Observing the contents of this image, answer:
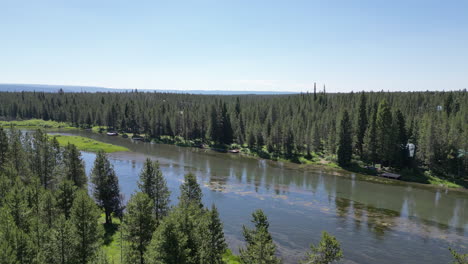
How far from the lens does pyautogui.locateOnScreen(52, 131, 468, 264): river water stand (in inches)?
1977

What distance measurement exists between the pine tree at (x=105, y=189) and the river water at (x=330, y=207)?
12.6 m

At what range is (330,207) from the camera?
67750 mm

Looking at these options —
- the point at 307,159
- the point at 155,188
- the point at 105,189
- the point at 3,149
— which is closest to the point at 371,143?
the point at 307,159

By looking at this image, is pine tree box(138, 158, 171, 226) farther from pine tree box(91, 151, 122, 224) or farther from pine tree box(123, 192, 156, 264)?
pine tree box(123, 192, 156, 264)

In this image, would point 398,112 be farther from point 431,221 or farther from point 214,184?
point 214,184

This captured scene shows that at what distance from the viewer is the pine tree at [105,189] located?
182 feet

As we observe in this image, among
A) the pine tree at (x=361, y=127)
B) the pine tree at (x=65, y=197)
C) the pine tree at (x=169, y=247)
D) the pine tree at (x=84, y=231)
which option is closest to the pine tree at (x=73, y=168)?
Result: the pine tree at (x=65, y=197)

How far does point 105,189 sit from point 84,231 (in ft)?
65.0

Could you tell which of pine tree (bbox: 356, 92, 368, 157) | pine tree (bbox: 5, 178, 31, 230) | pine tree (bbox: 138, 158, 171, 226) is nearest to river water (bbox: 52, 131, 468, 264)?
pine tree (bbox: 138, 158, 171, 226)

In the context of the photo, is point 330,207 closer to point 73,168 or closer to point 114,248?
point 114,248

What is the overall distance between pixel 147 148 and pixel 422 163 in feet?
331

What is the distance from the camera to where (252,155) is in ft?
408

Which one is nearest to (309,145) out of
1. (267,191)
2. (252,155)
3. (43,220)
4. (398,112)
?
(252,155)

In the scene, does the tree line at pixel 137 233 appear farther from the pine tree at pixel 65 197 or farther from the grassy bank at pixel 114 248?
the grassy bank at pixel 114 248
